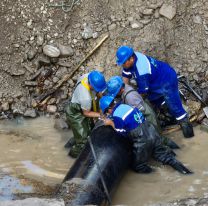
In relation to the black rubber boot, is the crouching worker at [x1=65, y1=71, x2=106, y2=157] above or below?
above

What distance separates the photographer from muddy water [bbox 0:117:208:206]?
812 cm

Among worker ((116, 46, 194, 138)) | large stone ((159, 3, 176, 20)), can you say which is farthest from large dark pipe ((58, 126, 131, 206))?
large stone ((159, 3, 176, 20))

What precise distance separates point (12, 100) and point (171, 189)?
3.84 metres

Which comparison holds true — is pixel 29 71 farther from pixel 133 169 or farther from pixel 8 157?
pixel 133 169

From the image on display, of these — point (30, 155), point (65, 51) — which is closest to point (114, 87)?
point (30, 155)

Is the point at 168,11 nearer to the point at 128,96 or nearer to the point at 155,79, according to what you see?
the point at 155,79

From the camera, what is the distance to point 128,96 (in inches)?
340

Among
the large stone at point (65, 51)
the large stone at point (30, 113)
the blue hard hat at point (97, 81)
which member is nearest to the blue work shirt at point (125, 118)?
the blue hard hat at point (97, 81)

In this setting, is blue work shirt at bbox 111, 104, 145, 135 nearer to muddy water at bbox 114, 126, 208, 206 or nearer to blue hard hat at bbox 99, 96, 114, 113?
blue hard hat at bbox 99, 96, 114, 113

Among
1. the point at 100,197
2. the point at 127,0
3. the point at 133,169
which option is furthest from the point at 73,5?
the point at 100,197

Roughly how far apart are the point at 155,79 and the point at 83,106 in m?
1.40

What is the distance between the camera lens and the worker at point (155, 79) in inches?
350

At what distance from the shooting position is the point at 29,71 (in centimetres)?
1055

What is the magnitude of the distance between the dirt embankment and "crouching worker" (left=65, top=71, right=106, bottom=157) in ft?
4.40
